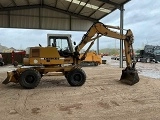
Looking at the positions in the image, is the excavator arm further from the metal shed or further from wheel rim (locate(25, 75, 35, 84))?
the metal shed

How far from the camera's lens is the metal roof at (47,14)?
21984mm

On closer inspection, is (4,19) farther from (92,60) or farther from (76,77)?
(76,77)

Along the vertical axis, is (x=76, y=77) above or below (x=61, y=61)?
below

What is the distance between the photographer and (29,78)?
8.70 m

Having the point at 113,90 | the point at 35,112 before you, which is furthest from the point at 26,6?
the point at 35,112

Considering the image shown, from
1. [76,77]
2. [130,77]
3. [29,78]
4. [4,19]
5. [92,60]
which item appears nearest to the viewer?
[29,78]

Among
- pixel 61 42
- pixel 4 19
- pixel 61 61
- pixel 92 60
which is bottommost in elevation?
pixel 92 60

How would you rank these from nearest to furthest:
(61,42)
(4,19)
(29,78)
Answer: (29,78)
(61,42)
(4,19)

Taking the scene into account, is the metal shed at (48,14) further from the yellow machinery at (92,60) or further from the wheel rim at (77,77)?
the wheel rim at (77,77)

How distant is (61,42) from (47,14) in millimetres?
15538

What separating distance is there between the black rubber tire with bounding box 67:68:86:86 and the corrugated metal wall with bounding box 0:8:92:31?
16.9 metres

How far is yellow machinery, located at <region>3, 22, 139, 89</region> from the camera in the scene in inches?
344

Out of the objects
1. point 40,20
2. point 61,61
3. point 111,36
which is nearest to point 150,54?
point 40,20

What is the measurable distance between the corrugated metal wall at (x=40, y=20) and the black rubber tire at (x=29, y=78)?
16877 millimetres
